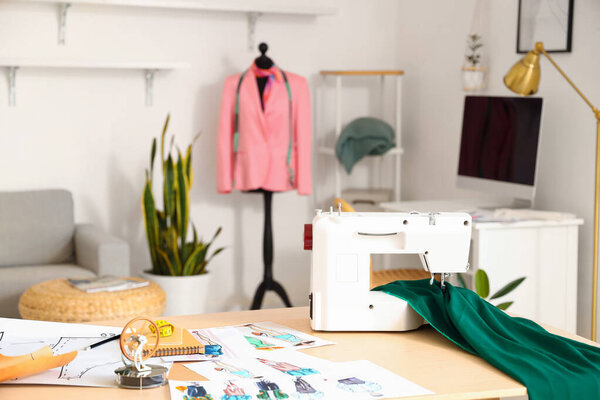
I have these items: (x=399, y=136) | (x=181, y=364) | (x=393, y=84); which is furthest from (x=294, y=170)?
(x=181, y=364)

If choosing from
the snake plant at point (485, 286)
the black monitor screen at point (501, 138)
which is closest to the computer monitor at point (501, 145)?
Answer: the black monitor screen at point (501, 138)

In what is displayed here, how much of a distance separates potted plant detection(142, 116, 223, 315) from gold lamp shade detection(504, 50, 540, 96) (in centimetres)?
176

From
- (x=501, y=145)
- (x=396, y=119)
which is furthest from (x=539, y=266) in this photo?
(x=396, y=119)

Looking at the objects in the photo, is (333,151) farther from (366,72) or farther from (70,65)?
(70,65)

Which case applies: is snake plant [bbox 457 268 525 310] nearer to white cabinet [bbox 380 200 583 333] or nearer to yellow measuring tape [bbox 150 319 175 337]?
white cabinet [bbox 380 200 583 333]

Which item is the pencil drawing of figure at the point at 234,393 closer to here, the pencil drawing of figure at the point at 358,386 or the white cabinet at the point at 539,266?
the pencil drawing of figure at the point at 358,386

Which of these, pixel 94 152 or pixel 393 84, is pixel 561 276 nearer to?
pixel 393 84

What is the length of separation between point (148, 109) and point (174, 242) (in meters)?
0.92

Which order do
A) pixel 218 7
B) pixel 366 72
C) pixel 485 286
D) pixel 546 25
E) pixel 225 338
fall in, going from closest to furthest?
pixel 225 338 < pixel 485 286 < pixel 546 25 < pixel 218 7 < pixel 366 72

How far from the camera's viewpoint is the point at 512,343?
1.58 m

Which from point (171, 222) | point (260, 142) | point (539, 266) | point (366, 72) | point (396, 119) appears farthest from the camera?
point (396, 119)

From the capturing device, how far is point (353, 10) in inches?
198

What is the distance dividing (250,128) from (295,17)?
0.96m

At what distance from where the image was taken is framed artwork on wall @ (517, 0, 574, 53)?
349 cm
